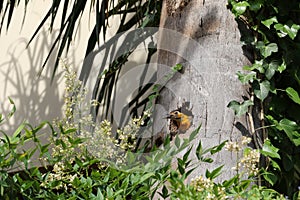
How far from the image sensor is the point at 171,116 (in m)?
2.04

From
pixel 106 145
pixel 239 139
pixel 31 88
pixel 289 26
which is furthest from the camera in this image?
pixel 31 88

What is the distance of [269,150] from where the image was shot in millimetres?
2074

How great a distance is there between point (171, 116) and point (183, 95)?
8cm

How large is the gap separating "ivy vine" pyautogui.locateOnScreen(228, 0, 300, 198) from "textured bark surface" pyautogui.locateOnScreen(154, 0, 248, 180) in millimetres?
37

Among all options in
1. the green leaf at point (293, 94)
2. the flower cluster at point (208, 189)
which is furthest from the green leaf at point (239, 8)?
the flower cluster at point (208, 189)

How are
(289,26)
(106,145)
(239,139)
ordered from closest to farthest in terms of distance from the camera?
(106,145) < (239,139) < (289,26)

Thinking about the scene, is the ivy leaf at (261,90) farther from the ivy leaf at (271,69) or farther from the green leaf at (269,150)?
the green leaf at (269,150)

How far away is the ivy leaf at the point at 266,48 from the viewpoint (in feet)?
6.88

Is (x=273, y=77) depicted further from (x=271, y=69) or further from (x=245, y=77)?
(x=245, y=77)

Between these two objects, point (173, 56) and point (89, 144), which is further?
point (173, 56)

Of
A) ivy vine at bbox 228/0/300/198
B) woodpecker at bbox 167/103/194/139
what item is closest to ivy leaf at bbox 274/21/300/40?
ivy vine at bbox 228/0/300/198

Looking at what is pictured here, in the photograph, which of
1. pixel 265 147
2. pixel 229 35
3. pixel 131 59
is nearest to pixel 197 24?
pixel 229 35

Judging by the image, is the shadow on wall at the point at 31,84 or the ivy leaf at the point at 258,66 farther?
the shadow on wall at the point at 31,84

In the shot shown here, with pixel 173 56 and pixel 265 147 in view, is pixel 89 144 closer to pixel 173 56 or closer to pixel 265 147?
pixel 173 56
